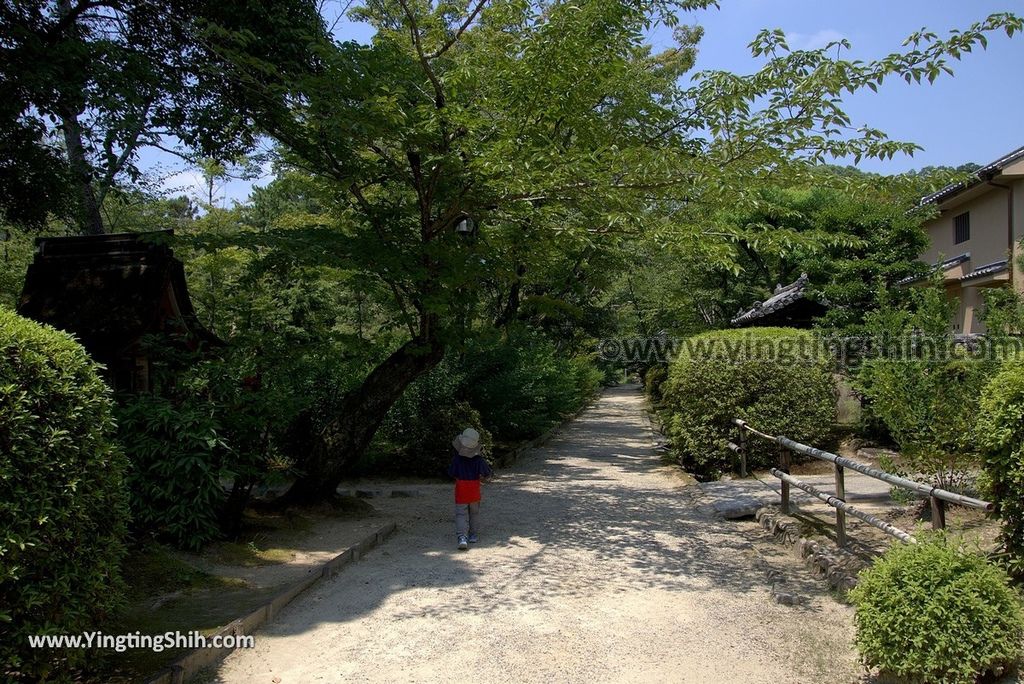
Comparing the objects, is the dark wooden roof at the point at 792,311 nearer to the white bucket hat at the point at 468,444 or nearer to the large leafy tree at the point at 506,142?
the large leafy tree at the point at 506,142

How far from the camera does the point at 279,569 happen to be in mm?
7074

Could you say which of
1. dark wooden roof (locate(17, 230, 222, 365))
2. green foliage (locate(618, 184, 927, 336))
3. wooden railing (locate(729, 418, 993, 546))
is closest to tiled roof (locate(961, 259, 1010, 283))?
green foliage (locate(618, 184, 927, 336))

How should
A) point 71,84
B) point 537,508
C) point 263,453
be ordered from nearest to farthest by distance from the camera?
point 263,453 < point 71,84 < point 537,508

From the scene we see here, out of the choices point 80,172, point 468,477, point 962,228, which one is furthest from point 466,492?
point 962,228

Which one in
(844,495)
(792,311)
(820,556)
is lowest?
(820,556)

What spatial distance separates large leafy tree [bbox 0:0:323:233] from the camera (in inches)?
351

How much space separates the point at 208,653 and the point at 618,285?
3865cm

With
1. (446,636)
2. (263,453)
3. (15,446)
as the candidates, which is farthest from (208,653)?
(263,453)

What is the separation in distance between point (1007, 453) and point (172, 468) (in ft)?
22.8

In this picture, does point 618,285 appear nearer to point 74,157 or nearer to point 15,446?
point 74,157

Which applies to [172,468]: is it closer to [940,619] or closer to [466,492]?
[466,492]

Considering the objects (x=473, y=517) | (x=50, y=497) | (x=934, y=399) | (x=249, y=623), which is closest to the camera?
(x=50, y=497)

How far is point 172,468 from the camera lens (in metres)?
6.97

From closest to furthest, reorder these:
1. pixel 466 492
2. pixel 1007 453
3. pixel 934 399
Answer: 1. pixel 1007 453
2. pixel 934 399
3. pixel 466 492
